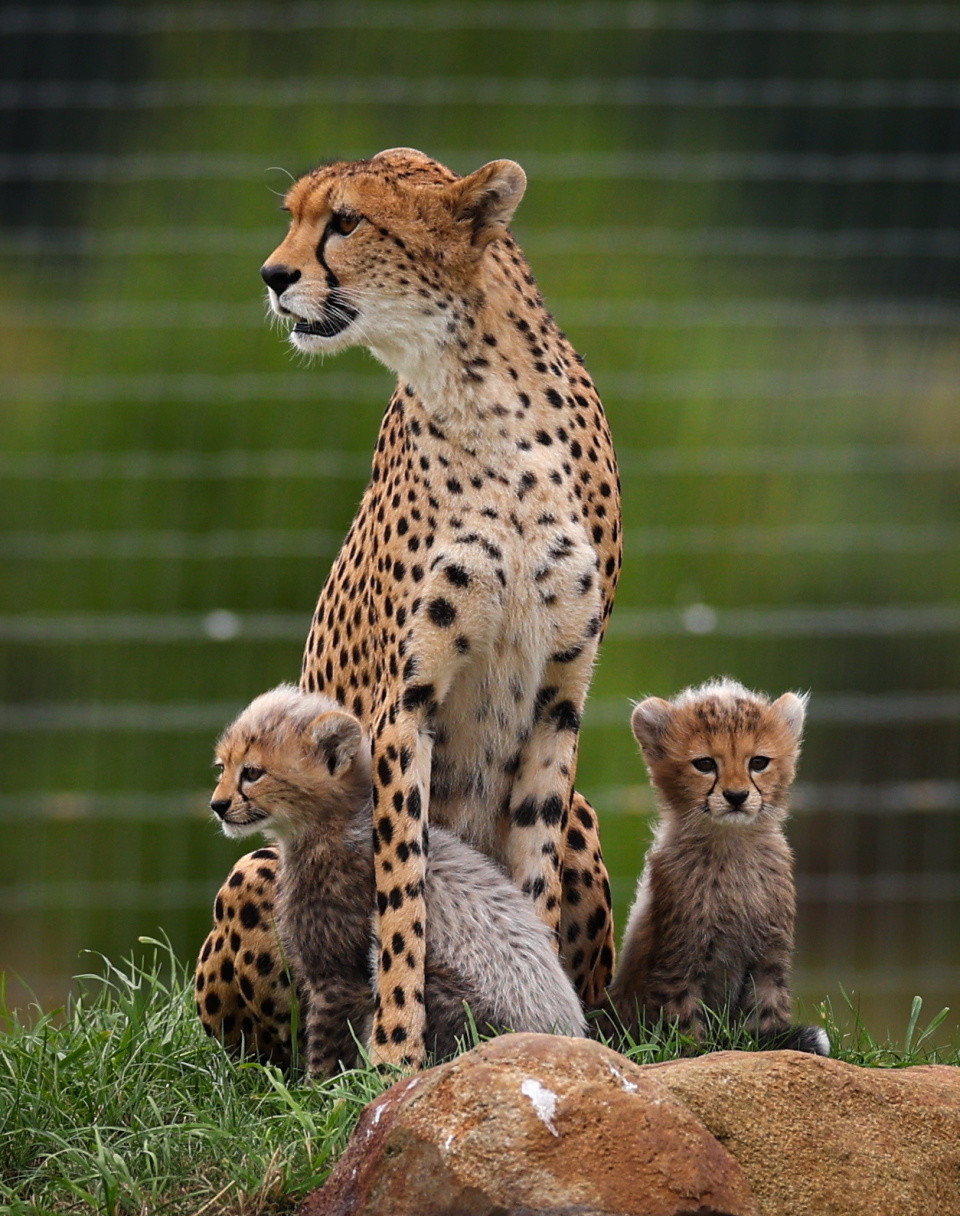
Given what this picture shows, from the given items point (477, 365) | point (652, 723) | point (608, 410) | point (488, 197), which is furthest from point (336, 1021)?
point (608, 410)

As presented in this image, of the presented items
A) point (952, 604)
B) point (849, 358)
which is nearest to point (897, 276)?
point (849, 358)

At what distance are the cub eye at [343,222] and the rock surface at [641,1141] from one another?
4.67 feet

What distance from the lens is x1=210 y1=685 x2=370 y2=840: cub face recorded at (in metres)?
3.53

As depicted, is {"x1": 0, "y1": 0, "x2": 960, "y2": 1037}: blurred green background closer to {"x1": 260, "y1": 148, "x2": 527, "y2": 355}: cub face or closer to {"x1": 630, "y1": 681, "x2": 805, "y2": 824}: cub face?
{"x1": 630, "y1": 681, "x2": 805, "y2": 824}: cub face

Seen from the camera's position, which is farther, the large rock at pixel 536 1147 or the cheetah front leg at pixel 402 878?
the cheetah front leg at pixel 402 878

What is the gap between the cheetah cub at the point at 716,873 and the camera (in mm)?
3604

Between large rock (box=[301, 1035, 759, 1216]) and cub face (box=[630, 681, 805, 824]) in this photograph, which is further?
cub face (box=[630, 681, 805, 824])

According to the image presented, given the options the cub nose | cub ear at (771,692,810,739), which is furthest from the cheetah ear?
cub ear at (771,692,810,739)

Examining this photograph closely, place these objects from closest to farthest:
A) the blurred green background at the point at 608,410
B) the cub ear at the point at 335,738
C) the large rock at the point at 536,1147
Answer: the large rock at the point at 536,1147 → the cub ear at the point at 335,738 → the blurred green background at the point at 608,410

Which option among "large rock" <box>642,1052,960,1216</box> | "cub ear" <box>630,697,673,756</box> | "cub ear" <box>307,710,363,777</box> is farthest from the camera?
"cub ear" <box>630,697,673,756</box>

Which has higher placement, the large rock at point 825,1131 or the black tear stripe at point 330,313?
the black tear stripe at point 330,313

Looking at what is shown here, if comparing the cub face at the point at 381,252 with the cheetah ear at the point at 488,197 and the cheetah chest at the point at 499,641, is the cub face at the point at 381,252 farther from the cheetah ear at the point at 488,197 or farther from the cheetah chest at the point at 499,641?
the cheetah chest at the point at 499,641

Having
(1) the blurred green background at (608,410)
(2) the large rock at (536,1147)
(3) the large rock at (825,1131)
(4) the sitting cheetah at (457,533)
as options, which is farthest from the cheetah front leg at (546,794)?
(1) the blurred green background at (608,410)

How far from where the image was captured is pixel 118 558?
301 inches
